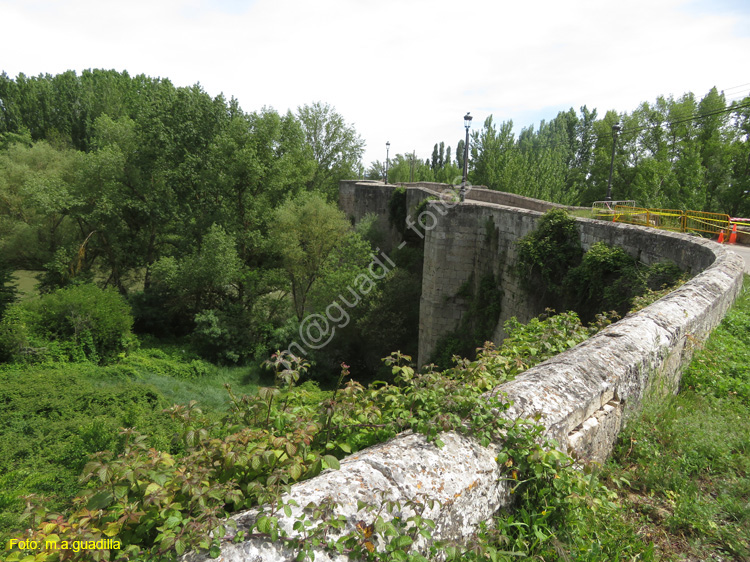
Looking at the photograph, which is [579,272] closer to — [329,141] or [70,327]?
[70,327]

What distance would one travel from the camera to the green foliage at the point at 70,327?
15359 millimetres

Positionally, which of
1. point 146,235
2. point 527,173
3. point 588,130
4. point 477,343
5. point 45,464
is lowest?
point 45,464

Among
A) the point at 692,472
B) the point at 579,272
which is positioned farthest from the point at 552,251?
the point at 692,472

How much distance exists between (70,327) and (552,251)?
16478 mm

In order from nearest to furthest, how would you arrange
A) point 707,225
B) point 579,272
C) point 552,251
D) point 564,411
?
point 564,411 → point 579,272 → point 552,251 → point 707,225

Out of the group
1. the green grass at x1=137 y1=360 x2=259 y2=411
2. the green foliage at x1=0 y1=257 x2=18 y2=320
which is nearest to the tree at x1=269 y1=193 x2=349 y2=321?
the green grass at x1=137 y1=360 x2=259 y2=411

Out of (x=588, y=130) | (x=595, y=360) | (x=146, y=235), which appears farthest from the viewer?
(x=588, y=130)

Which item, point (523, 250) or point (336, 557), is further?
point (523, 250)

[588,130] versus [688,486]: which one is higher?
[588,130]

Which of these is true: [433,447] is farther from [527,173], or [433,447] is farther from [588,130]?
[588,130]

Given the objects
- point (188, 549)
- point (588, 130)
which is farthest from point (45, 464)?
point (588, 130)

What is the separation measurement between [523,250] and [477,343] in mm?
3643

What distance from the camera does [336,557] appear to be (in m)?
1.68

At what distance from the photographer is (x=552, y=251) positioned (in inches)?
396
